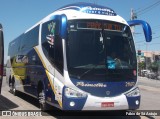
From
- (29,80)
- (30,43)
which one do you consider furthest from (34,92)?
(30,43)

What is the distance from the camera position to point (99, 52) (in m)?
10.2

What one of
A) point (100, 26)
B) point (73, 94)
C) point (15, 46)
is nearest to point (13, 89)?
point (15, 46)

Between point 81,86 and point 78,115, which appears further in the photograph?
point 78,115

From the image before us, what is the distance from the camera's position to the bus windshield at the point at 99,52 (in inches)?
393

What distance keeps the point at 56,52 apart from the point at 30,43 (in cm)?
456

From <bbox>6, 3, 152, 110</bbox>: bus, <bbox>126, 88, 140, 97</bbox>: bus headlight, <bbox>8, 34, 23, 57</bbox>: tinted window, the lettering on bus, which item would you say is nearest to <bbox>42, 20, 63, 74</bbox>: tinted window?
<bbox>6, 3, 152, 110</bbox>: bus

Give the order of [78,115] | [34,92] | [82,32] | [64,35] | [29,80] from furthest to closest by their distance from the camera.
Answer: [29,80] < [34,92] < [78,115] < [82,32] < [64,35]

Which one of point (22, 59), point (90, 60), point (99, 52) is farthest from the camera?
point (22, 59)

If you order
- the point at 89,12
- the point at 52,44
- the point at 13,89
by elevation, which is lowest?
the point at 13,89

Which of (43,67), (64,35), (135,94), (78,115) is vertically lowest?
(78,115)

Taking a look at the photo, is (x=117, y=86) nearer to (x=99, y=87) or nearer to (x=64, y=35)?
(x=99, y=87)

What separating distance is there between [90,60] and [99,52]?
371 mm

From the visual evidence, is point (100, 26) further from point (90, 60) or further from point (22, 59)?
point (22, 59)

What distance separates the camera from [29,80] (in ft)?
47.2
